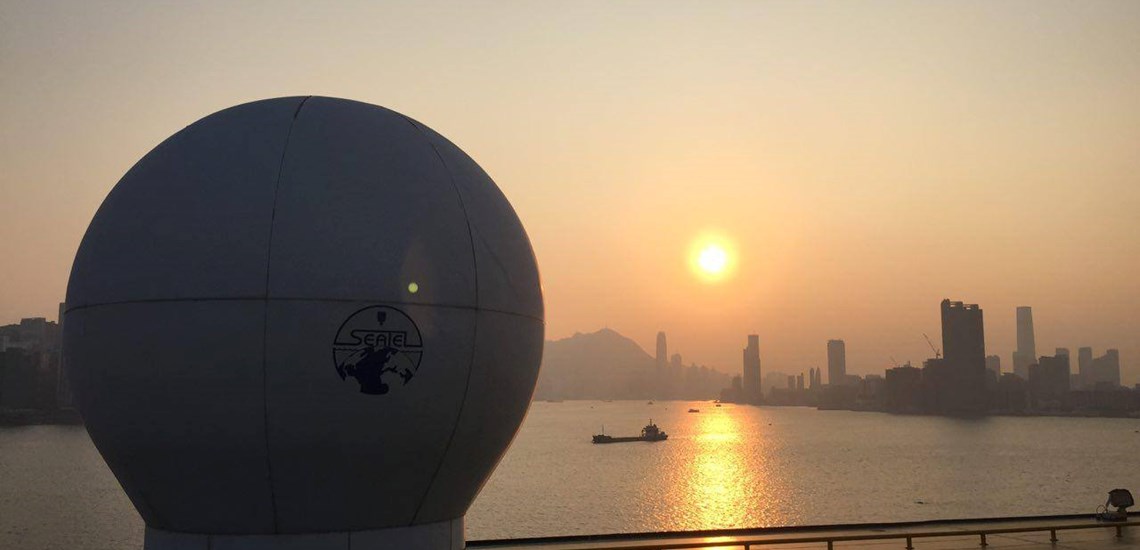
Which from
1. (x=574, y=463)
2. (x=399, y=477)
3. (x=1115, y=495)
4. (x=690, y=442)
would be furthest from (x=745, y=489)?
(x=690, y=442)

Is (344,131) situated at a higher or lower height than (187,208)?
higher

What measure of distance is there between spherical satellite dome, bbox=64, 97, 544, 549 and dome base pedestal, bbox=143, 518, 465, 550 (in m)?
0.04

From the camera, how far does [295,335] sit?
10.2m

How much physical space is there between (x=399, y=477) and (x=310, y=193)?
3865mm

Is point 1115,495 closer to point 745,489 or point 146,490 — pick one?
point 146,490

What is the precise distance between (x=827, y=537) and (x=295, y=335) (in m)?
17.3

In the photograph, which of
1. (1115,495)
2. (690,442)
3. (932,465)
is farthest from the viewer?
(690,442)

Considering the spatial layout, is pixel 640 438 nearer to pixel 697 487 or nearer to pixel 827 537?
pixel 697 487

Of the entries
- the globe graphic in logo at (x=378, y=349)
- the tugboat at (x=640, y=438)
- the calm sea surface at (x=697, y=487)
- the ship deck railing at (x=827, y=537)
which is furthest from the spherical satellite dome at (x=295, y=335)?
the tugboat at (x=640, y=438)

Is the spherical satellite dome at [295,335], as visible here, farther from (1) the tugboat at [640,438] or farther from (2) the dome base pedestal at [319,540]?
(1) the tugboat at [640,438]

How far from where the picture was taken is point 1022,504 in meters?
74.2

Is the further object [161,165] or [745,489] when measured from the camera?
[745,489]

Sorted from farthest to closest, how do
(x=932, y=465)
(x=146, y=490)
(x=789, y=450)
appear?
(x=789, y=450)
(x=932, y=465)
(x=146, y=490)

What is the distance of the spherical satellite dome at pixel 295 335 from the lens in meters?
10.3
